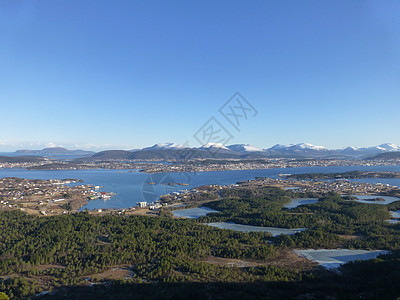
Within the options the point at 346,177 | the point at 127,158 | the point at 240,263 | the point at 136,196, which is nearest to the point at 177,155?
the point at 127,158

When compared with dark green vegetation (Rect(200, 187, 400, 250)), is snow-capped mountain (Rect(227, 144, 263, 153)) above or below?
above

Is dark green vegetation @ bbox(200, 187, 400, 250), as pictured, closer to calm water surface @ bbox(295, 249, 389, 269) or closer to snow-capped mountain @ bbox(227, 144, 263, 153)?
calm water surface @ bbox(295, 249, 389, 269)

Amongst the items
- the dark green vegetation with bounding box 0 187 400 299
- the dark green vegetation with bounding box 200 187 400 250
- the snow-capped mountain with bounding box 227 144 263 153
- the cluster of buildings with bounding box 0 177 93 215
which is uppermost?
the snow-capped mountain with bounding box 227 144 263 153

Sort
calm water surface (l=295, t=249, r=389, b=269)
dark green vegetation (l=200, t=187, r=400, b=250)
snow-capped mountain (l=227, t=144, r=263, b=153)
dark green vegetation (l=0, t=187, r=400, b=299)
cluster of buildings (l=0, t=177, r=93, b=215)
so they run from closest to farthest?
dark green vegetation (l=0, t=187, r=400, b=299), calm water surface (l=295, t=249, r=389, b=269), dark green vegetation (l=200, t=187, r=400, b=250), cluster of buildings (l=0, t=177, r=93, b=215), snow-capped mountain (l=227, t=144, r=263, b=153)

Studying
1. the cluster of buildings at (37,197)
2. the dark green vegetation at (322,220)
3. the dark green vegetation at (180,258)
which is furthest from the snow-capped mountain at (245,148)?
the dark green vegetation at (180,258)

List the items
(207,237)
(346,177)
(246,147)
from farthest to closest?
(246,147), (346,177), (207,237)

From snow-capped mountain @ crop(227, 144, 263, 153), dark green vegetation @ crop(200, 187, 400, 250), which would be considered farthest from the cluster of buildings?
snow-capped mountain @ crop(227, 144, 263, 153)

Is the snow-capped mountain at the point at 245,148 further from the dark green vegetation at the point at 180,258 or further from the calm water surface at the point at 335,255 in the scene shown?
the calm water surface at the point at 335,255

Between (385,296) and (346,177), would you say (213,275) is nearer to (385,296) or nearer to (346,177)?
(385,296)
